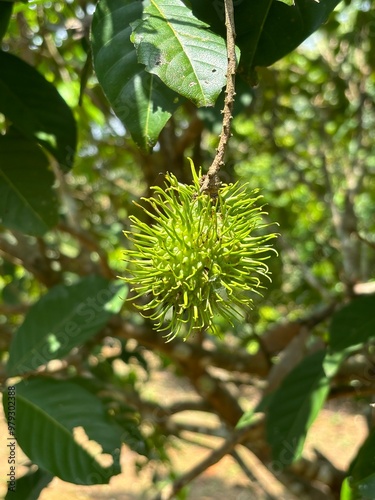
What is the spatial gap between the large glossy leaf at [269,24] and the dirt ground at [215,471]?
4.02 meters

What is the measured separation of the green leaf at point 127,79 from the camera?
0.97 metres

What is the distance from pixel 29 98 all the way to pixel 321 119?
2.05m

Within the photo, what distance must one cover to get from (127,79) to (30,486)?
3.30ft

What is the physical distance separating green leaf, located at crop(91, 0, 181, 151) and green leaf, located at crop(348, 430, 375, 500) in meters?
0.65

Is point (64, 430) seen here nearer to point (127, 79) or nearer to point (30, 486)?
point (30, 486)

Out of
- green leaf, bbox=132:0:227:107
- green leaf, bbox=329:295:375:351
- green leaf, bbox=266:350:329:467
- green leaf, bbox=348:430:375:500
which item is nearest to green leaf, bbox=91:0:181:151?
green leaf, bbox=132:0:227:107

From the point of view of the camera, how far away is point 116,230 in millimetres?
2465

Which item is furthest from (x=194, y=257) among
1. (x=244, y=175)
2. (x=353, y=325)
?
(x=244, y=175)

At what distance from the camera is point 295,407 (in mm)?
1625

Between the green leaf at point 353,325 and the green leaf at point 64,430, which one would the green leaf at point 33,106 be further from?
the green leaf at point 353,325

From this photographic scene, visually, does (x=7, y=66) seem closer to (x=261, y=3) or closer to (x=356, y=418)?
(x=261, y=3)

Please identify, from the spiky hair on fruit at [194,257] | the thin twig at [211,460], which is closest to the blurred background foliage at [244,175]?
the thin twig at [211,460]

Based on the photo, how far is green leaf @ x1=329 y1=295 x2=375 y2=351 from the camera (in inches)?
58.3

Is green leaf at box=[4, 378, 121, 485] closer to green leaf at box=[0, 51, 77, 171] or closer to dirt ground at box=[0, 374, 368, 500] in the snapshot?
green leaf at box=[0, 51, 77, 171]
